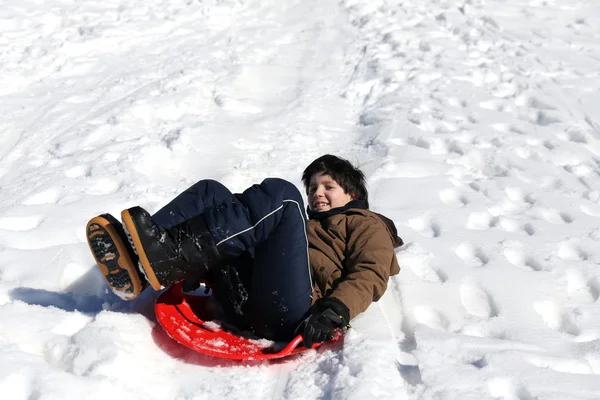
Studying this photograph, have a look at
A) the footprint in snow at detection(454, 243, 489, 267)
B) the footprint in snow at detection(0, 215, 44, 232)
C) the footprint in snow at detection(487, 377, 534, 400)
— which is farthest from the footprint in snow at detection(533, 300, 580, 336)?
the footprint in snow at detection(0, 215, 44, 232)

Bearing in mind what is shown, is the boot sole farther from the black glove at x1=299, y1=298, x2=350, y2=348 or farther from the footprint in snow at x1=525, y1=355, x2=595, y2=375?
the footprint in snow at x1=525, y1=355, x2=595, y2=375

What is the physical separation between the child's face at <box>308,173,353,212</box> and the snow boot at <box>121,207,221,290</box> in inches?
30.4

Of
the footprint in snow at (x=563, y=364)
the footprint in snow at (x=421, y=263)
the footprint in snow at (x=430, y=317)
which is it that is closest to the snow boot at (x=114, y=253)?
the footprint in snow at (x=430, y=317)

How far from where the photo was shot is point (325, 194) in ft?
9.91

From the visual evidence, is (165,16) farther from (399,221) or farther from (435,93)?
(399,221)

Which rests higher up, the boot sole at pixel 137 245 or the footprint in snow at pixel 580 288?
the boot sole at pixel 137 245

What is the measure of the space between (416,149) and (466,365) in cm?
230

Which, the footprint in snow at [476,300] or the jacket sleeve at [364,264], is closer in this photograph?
the jacket sleeve at [364,264]

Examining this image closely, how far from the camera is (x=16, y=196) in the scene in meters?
3.66

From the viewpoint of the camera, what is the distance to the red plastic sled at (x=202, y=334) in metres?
2.39

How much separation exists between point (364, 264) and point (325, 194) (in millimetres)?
515

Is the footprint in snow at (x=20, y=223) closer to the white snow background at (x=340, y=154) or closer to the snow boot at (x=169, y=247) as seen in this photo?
the white snow background at (x=340, y=154)

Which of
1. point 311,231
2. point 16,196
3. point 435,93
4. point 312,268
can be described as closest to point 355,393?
point 312,268

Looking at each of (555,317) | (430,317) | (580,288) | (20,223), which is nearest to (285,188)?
(430,317)
